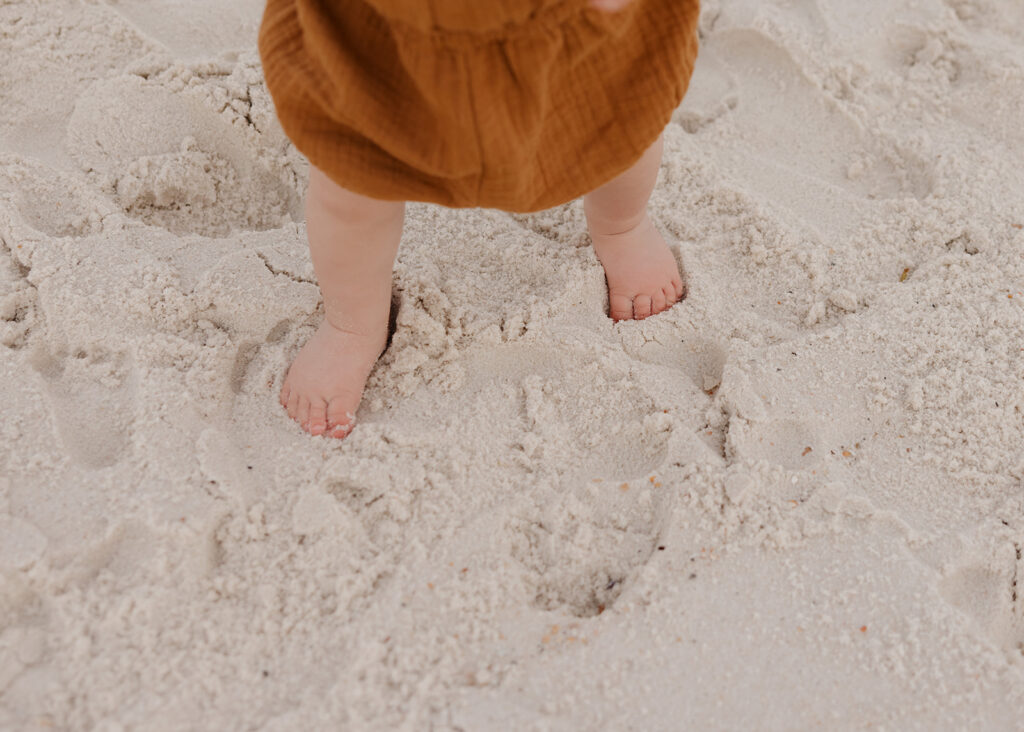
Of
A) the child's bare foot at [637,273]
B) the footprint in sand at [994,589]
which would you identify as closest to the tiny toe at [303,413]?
the child's bare foot at [637,273]

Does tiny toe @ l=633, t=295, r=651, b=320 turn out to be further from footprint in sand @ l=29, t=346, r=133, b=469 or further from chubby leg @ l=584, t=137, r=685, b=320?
footprint in sand @ l=29, t=346, r=133, b=469

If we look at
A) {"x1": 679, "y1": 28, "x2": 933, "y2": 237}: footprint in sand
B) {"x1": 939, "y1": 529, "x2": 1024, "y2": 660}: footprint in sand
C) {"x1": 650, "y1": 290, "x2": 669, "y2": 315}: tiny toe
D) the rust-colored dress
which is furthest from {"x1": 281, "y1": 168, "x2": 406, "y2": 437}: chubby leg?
{"x1": 939, "y1": 529, "x2": 1024, "y2": 660}: footprint in sand

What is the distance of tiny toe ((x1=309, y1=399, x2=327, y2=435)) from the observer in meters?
1.22

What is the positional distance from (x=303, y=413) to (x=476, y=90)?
1.97 ft

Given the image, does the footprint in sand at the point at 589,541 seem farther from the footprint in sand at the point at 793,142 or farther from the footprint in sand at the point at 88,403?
the footprint in sand at the point at 793,142

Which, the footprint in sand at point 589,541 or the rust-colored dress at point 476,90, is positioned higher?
the rust-colored dress at point 476,90

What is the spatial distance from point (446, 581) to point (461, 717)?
17cm

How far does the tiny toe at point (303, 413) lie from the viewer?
4.02ft

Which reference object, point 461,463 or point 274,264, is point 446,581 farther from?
point 274,264

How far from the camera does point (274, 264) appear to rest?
1375 millimetres

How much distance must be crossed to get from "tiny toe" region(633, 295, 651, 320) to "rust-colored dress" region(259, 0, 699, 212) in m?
0.37

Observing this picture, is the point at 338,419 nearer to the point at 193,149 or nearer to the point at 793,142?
the point at 193,149

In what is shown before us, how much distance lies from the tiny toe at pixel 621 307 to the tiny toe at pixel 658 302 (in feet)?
0.12

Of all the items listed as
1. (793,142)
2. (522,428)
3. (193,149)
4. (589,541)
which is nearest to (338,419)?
(522,428)
